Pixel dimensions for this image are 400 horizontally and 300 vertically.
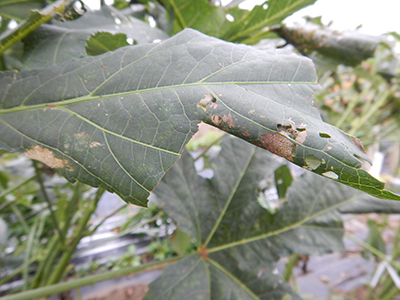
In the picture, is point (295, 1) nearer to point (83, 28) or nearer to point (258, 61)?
point (258, 61)

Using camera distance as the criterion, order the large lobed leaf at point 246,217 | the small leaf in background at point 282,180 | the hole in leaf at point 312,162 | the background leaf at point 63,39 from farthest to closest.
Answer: the small leaf in background at point 282,180 < the large lobed leaf at point 246,217 < the background leaf at point 63,39 < the hole in leaf at point 312,162

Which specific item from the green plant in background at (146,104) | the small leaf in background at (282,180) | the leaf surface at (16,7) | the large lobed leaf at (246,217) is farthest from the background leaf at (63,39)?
the small leaf in background at (282,180)

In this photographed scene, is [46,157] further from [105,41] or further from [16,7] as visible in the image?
[16,7]

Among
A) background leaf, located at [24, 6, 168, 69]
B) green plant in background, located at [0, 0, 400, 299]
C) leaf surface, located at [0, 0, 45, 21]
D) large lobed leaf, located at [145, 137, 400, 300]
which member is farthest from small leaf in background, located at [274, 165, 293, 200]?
leaf surface, located at [0, 0, 45, 21]

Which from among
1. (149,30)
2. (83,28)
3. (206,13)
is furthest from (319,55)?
(83,28)

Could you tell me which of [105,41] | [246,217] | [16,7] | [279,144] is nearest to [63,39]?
[105,41]

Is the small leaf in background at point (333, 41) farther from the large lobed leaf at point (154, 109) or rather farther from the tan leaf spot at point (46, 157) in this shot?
the tan leaf spot at point (46, 157)
